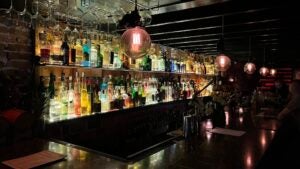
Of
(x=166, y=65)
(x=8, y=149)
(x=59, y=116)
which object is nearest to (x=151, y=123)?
(x=166, y=65)

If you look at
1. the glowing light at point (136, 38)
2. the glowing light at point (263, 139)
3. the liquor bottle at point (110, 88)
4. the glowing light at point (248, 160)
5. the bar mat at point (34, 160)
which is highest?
the glowing light at point (136, 38)

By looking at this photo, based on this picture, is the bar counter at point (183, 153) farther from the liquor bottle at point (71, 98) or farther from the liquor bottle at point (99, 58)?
the liquor bottle at point (99, 58)

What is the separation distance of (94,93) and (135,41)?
3.63 feet

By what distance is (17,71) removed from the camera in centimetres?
205

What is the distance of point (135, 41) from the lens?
6.14 ft

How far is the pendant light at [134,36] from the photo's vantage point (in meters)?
1.80

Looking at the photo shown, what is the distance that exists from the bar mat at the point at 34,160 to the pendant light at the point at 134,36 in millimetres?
956

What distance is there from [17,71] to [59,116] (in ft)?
1.85

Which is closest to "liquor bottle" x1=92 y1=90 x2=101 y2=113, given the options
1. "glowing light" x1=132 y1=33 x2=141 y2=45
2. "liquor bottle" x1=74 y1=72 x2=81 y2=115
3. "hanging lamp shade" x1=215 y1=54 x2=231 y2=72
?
"liquor bottle" x1=74 y1=72 x2=81 y2=115

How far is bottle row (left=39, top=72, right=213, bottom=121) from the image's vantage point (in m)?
2.30

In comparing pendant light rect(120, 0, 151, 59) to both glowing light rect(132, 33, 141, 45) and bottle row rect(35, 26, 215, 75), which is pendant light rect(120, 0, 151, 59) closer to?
glowing light rect(132, 33, 141, 45)

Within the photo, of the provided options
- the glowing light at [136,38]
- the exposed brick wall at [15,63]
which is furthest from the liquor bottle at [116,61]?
the glowing light at [136,38]

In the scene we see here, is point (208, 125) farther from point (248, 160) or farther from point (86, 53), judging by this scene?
point (86, 53)

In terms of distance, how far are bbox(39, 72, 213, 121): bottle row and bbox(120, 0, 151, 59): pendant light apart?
0.89 meters
